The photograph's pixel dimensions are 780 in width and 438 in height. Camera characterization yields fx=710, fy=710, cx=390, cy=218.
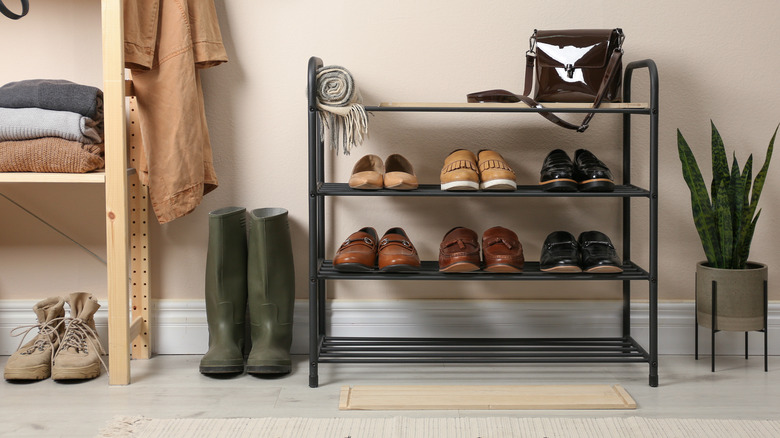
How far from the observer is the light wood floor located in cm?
182

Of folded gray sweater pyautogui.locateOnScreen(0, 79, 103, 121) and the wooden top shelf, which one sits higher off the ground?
folded gray sweater pyautogui.locateOnScreen(0, 79, 103, 121)

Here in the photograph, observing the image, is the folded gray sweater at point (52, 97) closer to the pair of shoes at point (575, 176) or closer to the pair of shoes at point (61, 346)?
the pair of shoes at point (61, 346)

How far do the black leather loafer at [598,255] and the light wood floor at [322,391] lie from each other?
→ 1.11 ft

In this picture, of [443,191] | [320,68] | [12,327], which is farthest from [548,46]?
[12,327]

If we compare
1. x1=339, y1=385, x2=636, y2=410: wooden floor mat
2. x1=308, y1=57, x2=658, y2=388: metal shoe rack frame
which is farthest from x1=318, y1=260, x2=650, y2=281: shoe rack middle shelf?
x1=339, y1=385, x2=636, y2=410: wooden floor mat

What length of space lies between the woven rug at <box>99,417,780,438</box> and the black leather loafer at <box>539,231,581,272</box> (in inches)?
16.4

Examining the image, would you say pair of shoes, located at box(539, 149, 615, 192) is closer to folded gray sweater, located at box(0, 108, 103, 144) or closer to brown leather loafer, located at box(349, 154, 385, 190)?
brown leather loafer, located at box(349, 154, 385, 190)

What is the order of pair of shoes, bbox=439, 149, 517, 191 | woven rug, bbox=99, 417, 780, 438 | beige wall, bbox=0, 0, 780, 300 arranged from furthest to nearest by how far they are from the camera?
beige wall, bbox=0, 0, 780, 300 → pair of shoes, bbox=439, 149, 517, 191 → woven rug, bbox=99, 417, 780, 438

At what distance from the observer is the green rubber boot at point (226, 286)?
7.00 ft

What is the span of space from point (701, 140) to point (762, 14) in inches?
16.9

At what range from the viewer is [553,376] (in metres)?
2.09

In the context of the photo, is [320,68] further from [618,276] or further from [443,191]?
[618,276]

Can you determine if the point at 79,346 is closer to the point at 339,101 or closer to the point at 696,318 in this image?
the point at 339,101

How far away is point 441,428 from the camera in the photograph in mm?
1722
